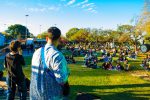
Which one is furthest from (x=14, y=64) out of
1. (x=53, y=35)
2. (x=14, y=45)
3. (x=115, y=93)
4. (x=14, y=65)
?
(x=115, y=93)

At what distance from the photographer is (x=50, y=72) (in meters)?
4.74

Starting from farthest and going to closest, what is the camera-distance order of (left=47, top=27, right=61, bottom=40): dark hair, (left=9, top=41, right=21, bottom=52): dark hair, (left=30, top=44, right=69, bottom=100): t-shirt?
(left=9, top=41, right=21, bottom=52): dark hair < (left=47, top=27, right=61, bottom=40): dark hair < (left=30, top=44, right=69, bottom=100): t-shirt

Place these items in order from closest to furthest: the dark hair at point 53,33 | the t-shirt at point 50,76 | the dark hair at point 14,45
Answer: the t-shirt at point 50,76
the dark hair at point 53,33
the dark hair at point 14,45

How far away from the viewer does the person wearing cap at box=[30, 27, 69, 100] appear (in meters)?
4.66

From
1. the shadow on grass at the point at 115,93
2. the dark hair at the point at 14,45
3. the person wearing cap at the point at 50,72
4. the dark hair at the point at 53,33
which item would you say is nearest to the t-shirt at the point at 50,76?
the person wearing cap at the point at 50,72

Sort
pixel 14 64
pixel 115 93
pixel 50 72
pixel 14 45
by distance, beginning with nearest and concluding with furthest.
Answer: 1. pixel 50 72
2. pixel 14 45
3. pixel 14 64
4. pixel 115 93

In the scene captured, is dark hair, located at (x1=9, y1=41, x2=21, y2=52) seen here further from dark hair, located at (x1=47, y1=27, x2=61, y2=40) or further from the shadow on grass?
the shadow on grass

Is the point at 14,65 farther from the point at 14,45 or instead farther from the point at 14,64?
the point at 14,45

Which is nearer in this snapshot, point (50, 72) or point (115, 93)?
point (50, 72)

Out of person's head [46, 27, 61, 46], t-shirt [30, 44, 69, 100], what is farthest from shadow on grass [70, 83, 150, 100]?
person's head [46, 27, 61, 46]

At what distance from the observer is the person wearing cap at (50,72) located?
466cm

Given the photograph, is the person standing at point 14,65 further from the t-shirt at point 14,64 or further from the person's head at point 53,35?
the person's head at point 53,35

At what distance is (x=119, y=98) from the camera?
516 inches

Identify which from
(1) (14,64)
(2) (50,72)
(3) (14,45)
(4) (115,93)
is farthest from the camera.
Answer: (4) (115,93)
